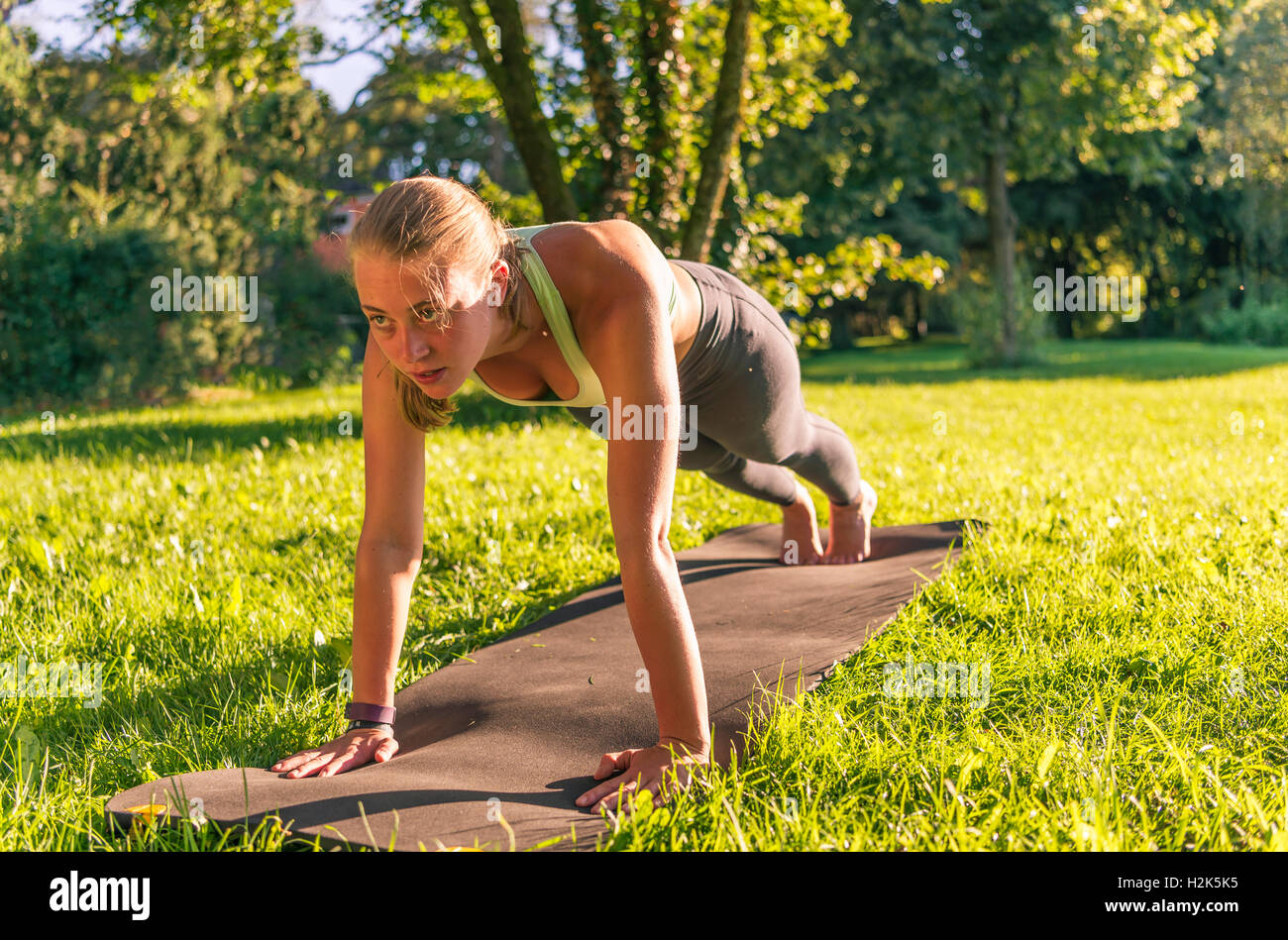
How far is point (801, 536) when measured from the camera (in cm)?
439

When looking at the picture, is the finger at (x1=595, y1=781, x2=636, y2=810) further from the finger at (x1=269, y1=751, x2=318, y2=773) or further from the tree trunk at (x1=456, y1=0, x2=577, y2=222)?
the tree trunk at (x1=456, y1=0, x2=577, y2=222)

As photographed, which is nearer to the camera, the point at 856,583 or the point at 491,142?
the point at 856,583

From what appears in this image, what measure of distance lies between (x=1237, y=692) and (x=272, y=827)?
246cm

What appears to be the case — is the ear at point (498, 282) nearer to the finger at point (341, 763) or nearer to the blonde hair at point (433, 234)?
the blonde hair at point (433, 234)

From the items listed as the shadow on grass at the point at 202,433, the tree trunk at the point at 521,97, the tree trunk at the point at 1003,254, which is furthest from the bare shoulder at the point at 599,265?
the tree trunk at the point at 1003,254

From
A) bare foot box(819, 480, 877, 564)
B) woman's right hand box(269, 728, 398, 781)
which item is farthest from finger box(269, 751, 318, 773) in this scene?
bare foot box(819, 480, 877, 564)

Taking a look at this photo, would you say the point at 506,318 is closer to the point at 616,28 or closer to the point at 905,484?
the point at 905,484

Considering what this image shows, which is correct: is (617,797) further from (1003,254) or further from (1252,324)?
(1252,324)

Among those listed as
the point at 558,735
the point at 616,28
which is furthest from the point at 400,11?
the point at 558,735

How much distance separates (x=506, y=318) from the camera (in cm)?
242

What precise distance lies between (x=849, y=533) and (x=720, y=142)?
20.0 ft

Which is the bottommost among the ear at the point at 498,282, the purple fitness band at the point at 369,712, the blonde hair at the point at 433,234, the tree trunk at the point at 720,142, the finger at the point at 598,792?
the finger at the point at 598,792

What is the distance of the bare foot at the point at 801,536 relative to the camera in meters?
4.36

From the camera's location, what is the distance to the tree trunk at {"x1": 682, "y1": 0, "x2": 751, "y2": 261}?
919 centimetres
